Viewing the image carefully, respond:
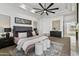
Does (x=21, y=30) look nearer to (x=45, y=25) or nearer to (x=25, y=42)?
(x=25, y=42)

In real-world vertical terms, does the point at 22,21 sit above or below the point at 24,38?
above

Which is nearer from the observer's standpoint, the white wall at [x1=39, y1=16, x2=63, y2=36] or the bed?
the bed

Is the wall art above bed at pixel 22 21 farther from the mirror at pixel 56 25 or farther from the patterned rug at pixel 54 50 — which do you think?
the patterned rug at pixel 54 50

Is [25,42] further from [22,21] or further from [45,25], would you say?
[45,25]

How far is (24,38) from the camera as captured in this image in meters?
1.88

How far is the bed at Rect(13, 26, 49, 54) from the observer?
6.04 ft

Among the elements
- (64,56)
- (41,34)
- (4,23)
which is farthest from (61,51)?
(4,23)

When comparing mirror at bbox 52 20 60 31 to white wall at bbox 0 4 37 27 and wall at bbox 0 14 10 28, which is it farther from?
wall at bbox 0 14 10 28

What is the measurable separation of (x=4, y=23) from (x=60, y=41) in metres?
1.15

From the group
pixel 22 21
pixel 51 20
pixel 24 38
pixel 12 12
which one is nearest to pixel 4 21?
pixel 12 12

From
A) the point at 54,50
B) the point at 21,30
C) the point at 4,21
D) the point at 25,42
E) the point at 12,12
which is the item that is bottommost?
the point at 54,50

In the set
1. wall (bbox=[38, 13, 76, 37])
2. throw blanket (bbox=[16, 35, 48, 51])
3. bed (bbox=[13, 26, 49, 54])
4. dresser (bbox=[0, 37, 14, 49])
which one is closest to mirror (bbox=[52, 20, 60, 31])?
wall (bbox=[38, 13, 76, 37])

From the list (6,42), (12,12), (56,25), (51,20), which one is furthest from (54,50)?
(12,12)

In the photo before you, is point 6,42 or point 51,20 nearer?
point 6,42
